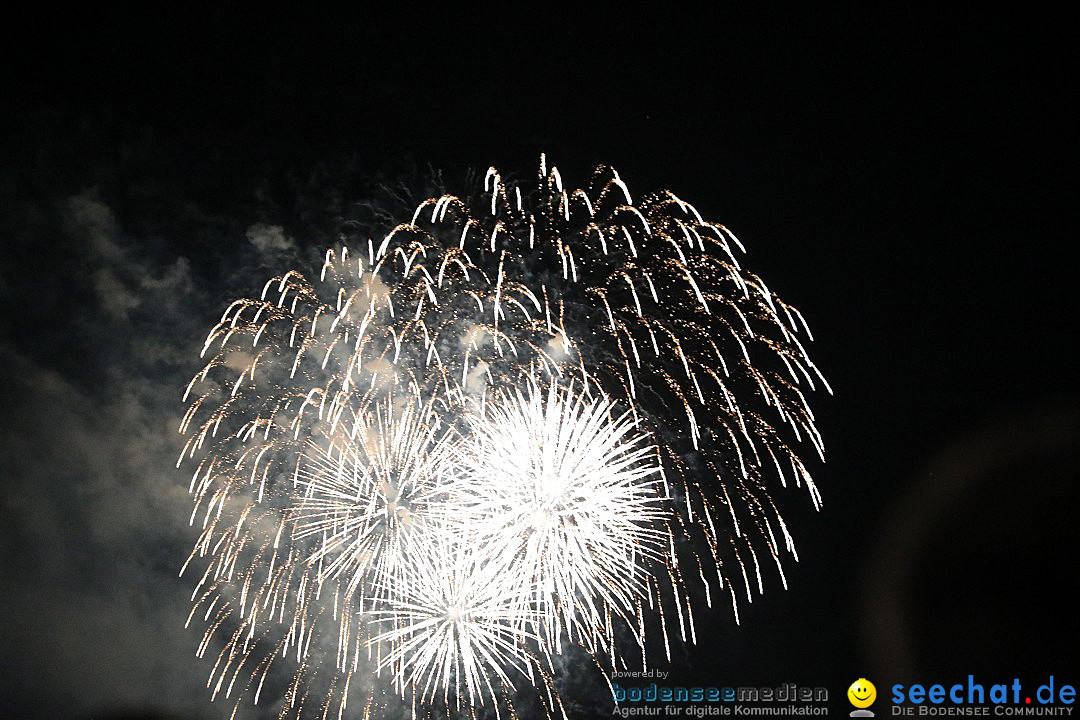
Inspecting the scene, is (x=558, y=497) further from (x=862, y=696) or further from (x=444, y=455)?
(x=862, y=696)

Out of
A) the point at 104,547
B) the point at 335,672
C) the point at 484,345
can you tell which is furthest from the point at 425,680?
the point at 484,345

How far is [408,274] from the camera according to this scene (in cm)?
1459

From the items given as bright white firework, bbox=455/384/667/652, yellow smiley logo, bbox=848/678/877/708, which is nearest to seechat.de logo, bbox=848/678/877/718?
yellow smiley logo, bbox=848/678/877/708

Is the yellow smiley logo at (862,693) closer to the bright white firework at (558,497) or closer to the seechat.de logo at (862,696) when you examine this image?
the seechat.de logo at (862,696)

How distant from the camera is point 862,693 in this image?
1995 cm

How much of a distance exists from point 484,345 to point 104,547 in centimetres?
1325

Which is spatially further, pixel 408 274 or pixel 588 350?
pixel 588 350

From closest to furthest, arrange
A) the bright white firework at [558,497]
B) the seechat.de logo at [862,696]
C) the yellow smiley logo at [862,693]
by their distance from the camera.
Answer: the bright white firework at [558,497]
the seechat.de logo at [862,696]
the yellow smiley logo at [862,693]

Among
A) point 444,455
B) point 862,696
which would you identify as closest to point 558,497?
point 444,455

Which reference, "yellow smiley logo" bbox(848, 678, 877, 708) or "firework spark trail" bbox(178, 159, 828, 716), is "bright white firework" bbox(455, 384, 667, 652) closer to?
"firework spark trail" bbox(178, 159, 828, 716)

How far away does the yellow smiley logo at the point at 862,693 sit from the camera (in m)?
19.4

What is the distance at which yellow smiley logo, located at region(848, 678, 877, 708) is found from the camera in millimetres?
19391

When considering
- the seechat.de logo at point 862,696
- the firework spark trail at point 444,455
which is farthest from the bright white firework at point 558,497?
the seechat.de logo at point 862,696

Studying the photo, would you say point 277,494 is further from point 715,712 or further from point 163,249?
point 715,712
